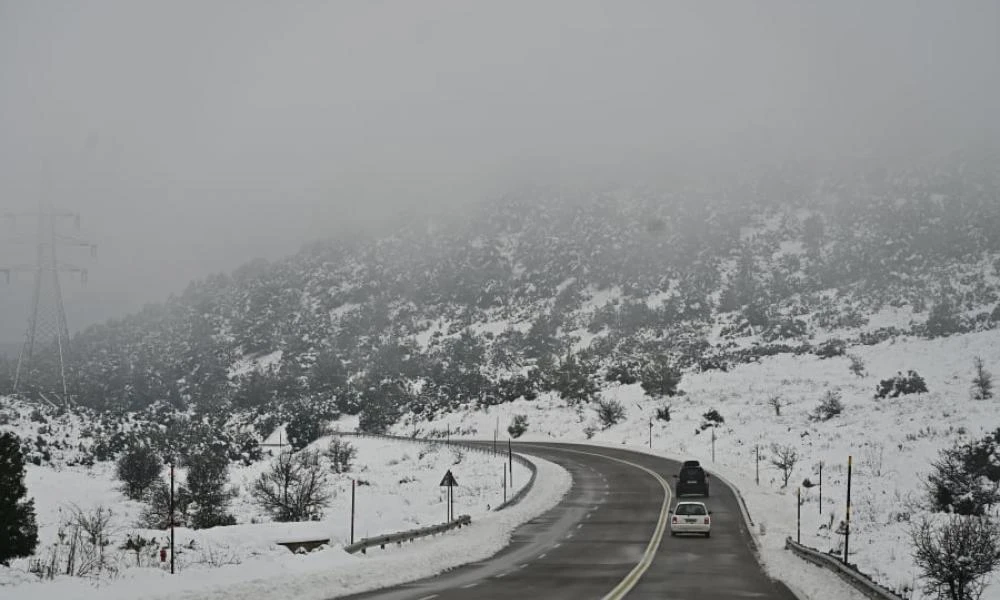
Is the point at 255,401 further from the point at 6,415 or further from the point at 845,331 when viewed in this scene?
the point at 845,331

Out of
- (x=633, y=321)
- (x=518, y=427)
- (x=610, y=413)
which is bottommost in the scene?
(x=518, y=427)

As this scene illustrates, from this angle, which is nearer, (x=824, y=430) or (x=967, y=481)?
(x=967, y=481)

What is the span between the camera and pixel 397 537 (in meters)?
26.4

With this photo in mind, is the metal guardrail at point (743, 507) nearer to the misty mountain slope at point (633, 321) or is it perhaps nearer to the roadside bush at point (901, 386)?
the roadside bush at point (901, 386)

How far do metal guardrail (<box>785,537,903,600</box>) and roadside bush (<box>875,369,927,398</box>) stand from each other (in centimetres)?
5128

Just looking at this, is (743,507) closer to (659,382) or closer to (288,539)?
(288,539)

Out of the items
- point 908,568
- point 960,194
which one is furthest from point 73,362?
point 908,568

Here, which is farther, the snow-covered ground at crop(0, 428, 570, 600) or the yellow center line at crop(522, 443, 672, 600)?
the yellow center line at crop(522, 443, 672, 600)

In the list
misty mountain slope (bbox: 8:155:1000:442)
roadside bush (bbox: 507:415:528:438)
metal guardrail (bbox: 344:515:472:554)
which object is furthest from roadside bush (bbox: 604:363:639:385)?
metal guardrail (bbox: 344:515:472:554)

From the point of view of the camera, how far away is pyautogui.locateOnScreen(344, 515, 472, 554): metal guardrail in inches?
948

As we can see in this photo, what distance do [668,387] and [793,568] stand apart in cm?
6690

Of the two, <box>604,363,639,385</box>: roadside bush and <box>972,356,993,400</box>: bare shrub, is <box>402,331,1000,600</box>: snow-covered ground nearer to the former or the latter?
<box>972,356,993,400</box>: bare shrub

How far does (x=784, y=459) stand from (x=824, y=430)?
12.2 m

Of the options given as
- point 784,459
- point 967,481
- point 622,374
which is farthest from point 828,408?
A: point 622,374
